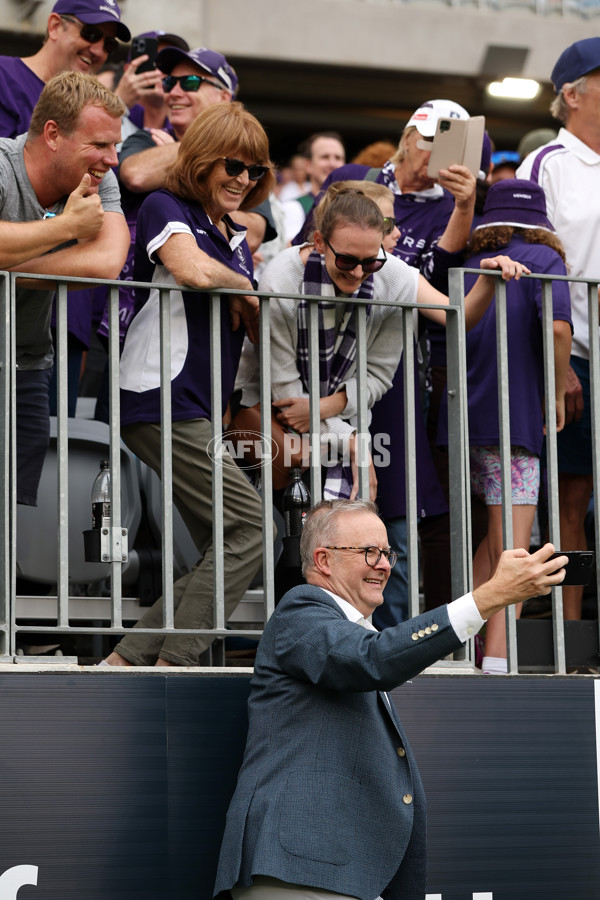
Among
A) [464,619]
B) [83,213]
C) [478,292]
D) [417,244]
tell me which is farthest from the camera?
[417,244]

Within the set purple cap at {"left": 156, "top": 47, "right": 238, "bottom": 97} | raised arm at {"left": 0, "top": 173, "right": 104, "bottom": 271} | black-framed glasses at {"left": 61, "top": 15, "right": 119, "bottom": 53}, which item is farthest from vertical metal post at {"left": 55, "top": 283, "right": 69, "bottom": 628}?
purple cap at {"left": 156, "top": 47, "right": 238, "bottom": 97}

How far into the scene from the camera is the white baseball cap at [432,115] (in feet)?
18.3

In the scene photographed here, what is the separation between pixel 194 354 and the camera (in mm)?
4617

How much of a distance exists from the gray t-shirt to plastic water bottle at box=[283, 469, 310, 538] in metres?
0.93

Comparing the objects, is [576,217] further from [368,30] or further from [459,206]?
[368,30]

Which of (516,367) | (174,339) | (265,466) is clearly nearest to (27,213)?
(174,339)

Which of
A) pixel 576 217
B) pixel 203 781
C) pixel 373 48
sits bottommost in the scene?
pixel 203 781

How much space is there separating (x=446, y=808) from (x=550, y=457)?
1226mm

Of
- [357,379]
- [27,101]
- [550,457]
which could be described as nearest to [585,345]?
[550,457]

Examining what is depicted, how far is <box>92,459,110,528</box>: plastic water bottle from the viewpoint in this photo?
173 inches

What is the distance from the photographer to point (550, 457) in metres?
4.81

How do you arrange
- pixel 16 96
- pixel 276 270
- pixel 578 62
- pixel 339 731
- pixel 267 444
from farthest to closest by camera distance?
1. pixel 578 62
2. pixel 16 96
3. pixel 276 270
4. pixel 267 444
5. pixel 339 731

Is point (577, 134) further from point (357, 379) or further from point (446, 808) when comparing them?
point (446, 808)

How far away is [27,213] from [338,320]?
1.09 metres
